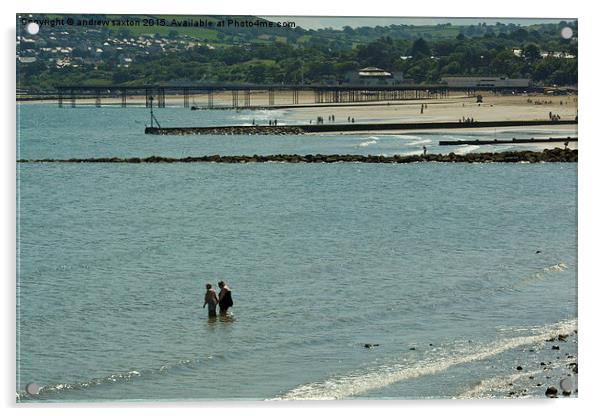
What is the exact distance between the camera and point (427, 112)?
95.7 ft

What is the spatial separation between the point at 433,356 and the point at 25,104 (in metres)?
7.42

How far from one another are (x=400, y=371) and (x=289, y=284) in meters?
5.33

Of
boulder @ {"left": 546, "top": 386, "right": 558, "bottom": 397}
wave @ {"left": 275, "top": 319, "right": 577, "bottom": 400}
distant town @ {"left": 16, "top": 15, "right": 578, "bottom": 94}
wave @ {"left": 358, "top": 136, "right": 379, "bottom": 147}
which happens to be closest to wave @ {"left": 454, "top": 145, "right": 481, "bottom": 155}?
wave @ {"left": 358, "top": 136, "right": 379, "bottom": 147}

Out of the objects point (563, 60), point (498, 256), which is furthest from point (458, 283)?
point (563, 60)

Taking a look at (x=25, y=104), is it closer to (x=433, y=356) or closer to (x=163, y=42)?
(x=163, y=42)

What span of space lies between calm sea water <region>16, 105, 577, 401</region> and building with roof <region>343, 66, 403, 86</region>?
3168 mm

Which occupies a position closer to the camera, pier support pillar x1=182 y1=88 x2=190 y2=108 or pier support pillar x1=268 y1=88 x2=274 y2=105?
pier support pillar x1=268 y1=88 x2=274 y2=105

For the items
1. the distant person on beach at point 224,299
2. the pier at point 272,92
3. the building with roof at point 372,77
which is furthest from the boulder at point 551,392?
the building with roof at point 372,77

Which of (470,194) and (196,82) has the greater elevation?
(196,82)

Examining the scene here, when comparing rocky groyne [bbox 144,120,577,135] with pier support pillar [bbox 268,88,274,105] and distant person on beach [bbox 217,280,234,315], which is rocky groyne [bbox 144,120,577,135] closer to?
pier support pillar [bbox 268,88,274,105]

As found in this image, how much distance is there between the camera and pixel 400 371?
19.0 m

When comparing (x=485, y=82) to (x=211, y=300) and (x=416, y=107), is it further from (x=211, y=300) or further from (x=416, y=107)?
(x=211, y=300)

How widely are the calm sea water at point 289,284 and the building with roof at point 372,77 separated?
10.4ft

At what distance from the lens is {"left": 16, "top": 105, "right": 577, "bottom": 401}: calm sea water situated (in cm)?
1891
